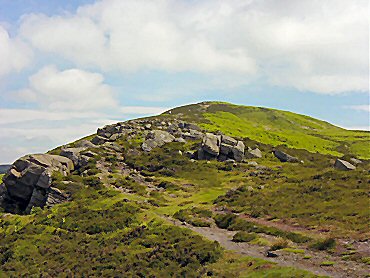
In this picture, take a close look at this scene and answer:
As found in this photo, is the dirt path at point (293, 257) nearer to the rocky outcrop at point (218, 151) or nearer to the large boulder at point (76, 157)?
the large boulder at point (76, 157)

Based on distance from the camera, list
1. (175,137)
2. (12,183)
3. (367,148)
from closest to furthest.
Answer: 1. (12,183)
2. (175,137)
3. (367,148)

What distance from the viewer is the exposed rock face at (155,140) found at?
92.3 meters

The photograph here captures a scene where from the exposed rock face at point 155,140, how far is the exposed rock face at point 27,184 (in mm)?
27508

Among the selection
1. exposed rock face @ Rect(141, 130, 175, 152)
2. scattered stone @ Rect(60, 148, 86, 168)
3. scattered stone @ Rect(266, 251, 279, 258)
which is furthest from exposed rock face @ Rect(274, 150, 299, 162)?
scattered stone @ Rect(266, 251, 279, 258)

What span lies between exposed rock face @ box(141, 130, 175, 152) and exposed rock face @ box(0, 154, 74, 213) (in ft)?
90.2

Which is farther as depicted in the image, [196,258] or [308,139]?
[308,139]

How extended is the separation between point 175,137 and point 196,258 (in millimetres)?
76388

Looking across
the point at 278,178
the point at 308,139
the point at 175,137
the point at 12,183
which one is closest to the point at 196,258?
the point at 278,178

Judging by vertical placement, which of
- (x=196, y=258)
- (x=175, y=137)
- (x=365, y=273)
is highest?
(x=175, y=137)

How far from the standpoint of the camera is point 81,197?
56125 millimetres

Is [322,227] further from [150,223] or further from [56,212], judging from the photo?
[56,212]

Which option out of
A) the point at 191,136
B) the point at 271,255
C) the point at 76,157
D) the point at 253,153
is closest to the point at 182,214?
the point at 271,255

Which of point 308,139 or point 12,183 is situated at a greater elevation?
point 308,139

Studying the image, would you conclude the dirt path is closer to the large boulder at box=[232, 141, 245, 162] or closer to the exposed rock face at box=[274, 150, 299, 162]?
the large boulder at box=[232, 141, 245, 162]
